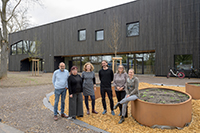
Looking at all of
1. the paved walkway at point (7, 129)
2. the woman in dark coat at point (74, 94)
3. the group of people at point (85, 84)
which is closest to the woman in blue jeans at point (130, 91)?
the group of people at point (85, 84)

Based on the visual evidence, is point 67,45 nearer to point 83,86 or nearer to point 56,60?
point 56,60

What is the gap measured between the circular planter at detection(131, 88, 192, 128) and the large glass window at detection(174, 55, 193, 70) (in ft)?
38.8

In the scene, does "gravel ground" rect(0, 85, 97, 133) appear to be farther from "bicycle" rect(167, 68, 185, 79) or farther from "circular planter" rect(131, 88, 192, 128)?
"bicycle" rect(167, 68, 185, 79)

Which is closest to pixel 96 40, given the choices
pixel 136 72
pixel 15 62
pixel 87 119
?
pixel 136 72

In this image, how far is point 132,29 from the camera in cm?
1595

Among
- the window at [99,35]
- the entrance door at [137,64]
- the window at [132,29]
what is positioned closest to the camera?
the window at [132,29]

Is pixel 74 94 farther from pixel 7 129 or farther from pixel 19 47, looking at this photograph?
pixel 19 47

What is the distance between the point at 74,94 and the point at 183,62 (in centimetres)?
1334

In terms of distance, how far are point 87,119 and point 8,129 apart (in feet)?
6.45

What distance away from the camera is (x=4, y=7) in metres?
11.9

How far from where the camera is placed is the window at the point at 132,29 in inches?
617

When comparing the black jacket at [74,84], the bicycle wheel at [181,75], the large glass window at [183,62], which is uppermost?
the large glass window at [183,62]

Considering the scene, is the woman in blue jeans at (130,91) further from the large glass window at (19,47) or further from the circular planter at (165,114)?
the large glass window at (19,47)

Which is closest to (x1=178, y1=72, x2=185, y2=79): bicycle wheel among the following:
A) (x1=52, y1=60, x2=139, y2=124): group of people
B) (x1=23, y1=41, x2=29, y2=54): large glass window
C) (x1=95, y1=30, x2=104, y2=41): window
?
(x1=95, y1=30, x2=104, y2=41): window
